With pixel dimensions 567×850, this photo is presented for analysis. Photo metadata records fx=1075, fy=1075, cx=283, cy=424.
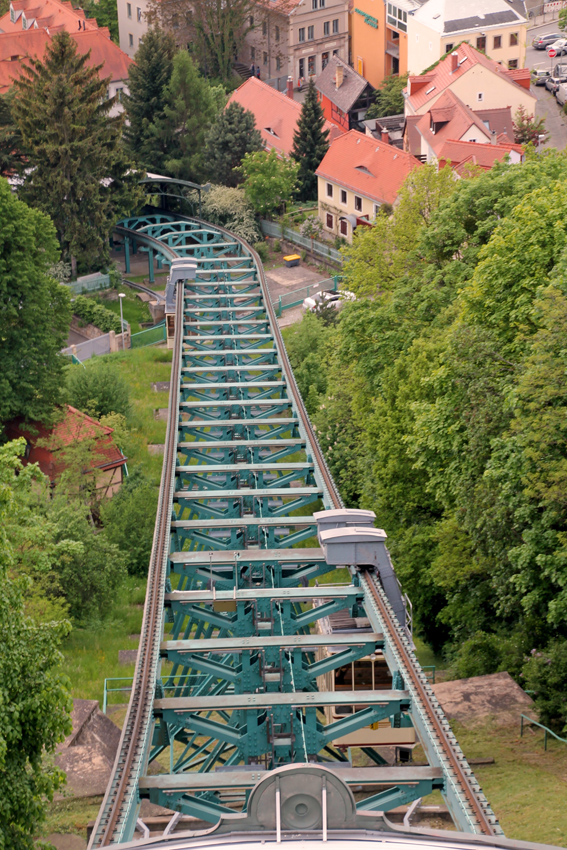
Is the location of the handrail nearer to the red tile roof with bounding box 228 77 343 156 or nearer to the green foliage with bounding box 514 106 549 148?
the green foliage with bounding box 514 106 549 148

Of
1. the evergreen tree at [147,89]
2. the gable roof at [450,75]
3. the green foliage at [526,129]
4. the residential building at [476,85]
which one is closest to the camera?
the green foliage at [526,129]

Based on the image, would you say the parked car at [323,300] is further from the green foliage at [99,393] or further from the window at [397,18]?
the window at [397,18]

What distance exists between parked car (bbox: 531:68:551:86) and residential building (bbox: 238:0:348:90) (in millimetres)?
20602

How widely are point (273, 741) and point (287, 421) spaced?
1369cm

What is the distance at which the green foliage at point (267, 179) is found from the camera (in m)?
75.1

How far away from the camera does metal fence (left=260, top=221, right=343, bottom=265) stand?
71.7m

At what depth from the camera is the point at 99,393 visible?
168 ft

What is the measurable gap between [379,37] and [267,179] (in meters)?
32.3

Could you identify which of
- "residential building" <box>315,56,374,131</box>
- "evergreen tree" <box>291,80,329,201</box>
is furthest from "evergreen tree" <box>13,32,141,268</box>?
"residential building" <box>315,56,374,131</box>

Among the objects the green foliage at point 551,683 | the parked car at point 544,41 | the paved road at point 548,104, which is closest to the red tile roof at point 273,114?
the paved road at point 548,104

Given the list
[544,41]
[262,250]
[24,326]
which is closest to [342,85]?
[544,41]

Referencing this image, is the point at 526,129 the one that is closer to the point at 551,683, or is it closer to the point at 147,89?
the point at 147,89

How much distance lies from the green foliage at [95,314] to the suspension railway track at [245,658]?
32.2 metres

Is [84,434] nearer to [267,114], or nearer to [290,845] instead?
[290,845]
